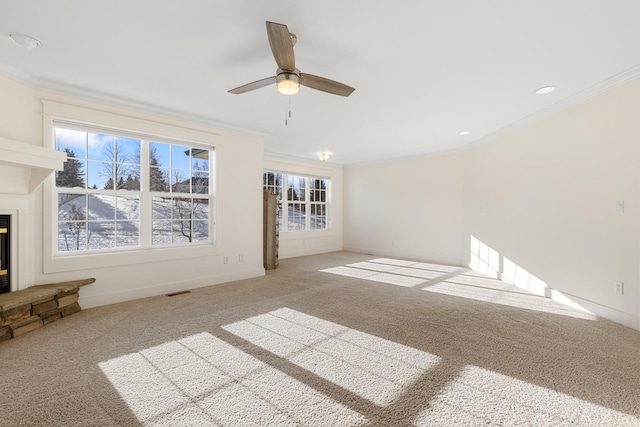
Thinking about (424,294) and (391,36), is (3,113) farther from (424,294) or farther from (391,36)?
(424,294)

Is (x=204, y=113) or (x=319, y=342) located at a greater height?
(x=204, y=113)

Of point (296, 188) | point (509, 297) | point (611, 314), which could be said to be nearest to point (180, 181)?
point (296, 188)

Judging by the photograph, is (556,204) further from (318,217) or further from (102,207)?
(102,207)

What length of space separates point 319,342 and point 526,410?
148 cm

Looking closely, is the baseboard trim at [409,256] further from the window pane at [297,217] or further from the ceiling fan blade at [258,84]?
the ceiling fan blade at [258,84]

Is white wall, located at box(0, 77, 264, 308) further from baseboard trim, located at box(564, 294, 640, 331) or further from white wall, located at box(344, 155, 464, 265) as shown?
baseboard trim, located at box(564, 294, 640, 331)

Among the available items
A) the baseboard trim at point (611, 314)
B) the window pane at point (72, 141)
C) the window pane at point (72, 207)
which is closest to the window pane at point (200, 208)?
the window pane at point (72, 207)

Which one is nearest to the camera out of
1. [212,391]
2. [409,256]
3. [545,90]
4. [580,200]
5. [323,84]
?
[212,391]

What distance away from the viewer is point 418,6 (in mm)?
1902

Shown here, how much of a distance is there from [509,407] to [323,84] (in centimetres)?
262

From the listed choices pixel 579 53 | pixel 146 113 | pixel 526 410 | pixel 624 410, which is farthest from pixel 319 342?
pixel 146 113

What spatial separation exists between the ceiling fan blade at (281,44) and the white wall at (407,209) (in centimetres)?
517

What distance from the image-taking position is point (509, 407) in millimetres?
1676

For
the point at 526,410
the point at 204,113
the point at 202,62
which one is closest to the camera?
the point at 526,410
